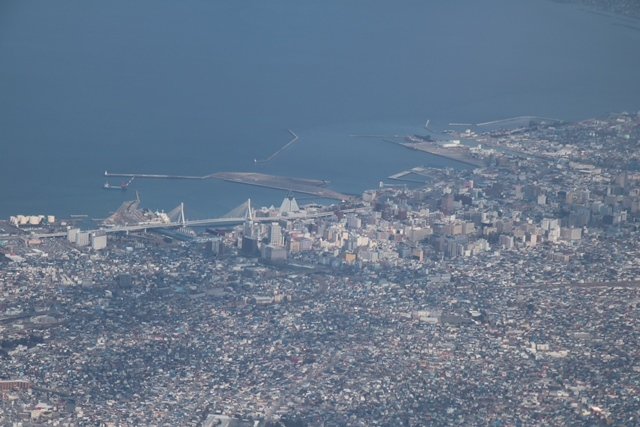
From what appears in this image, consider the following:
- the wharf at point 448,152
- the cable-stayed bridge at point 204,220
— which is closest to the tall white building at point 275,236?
the cable-stayed bridge at point 204,220

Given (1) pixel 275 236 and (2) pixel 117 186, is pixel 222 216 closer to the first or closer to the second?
(1) pixel 275 236

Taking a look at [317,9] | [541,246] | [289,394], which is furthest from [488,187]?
[317,9]

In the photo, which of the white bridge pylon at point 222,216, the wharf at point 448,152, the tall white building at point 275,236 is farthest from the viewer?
the wharf at point 448,152

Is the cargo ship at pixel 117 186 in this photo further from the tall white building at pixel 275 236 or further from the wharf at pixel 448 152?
the wharf at pixel 448 152

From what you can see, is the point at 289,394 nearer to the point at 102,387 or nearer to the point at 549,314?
the point at 102,387

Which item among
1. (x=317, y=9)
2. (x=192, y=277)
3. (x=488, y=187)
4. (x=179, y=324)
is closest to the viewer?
(x=179, y=324)

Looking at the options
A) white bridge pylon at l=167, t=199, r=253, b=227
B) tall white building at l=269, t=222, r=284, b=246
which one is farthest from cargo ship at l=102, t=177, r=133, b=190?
tall white building at l=269, t=222, r=284, b=246

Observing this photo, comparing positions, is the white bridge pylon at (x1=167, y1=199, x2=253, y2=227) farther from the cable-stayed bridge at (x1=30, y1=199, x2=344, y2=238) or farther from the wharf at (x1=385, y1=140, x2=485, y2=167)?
the wharf at (x1=385, y1=140, x2=485, y2=167)

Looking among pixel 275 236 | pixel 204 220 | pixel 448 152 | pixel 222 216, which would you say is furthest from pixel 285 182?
pixel 275 236
